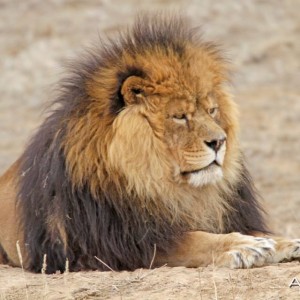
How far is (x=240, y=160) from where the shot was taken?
6117 mm

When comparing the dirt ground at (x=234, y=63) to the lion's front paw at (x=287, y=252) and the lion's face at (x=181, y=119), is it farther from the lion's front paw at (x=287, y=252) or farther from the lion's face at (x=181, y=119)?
the lion's front paw at (x=287, y=252)

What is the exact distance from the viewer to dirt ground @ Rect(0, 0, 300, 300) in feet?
39.9

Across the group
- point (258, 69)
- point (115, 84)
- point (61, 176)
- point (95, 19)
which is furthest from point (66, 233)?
point (95, 19)

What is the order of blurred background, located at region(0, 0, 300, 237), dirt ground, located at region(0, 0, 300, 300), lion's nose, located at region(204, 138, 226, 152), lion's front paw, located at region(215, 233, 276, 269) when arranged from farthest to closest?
blurred background, located at region(0, 0, 300, 237) < dirt ground, located at region(0, 0, 300, 300) < lion's nose, located at region(204, 138, 226, 152) < lion's front paw, located at region(215, 233, 276, 269)

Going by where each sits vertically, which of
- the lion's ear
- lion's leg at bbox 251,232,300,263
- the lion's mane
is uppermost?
the lion's ear

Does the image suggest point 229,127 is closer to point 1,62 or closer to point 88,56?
point 88,56

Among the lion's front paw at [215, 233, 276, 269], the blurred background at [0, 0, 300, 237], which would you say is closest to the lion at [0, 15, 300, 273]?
the lion's front paw at [215, 233, 276, 269]

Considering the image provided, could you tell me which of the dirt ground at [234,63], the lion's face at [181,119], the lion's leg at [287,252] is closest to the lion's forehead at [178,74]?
the lion's face at [181,119]

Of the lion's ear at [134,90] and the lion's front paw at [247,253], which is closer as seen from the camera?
the lion's front paw at [247,253]

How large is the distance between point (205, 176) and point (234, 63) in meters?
9.39

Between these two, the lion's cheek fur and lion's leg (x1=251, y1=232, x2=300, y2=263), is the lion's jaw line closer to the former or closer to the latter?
the lion's cheek fur

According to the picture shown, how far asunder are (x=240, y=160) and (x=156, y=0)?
11750 mm

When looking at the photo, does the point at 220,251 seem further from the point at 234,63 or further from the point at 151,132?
the point at 234,63

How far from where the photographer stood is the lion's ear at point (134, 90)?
19.2 ft
